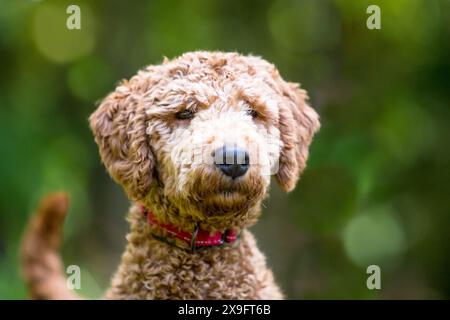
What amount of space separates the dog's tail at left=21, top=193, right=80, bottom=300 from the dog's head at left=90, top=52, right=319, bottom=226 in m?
0.81

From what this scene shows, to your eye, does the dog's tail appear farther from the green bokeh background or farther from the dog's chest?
the green bokeh background

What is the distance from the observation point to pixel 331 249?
5844 mm

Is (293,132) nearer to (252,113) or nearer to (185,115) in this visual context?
(252,113)

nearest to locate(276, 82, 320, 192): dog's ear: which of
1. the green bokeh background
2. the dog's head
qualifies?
the dog's head

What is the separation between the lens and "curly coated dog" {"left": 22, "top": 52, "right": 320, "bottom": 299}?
2.83m

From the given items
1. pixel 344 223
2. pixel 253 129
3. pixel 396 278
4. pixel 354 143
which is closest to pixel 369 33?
pixel 354 143

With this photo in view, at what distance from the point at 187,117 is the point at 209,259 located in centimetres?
62

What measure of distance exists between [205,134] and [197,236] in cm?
51

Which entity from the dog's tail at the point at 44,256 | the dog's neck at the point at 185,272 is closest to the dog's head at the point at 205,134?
the dog's neck at the point at 185,272

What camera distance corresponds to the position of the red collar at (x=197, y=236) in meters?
A: 3.07

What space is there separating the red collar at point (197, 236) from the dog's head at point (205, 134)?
8 centimetres

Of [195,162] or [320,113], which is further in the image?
[320,113]

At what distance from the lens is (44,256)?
3.90 metres

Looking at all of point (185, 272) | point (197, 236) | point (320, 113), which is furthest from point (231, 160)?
point (320, 113)
